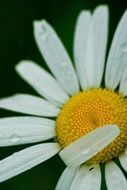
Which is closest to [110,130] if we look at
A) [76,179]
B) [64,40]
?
[76,179]

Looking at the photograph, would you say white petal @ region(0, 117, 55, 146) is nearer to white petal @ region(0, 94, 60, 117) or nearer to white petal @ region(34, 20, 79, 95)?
white petal @ region(0, 94, 60, 117)

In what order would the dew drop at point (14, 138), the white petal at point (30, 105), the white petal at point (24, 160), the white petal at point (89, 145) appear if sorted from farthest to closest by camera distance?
1. the white petal at point (30, 105)
2. the dew drop at point (14, 138)
3. the white petal at point (24, 160)
4. the white petal at point (89, 145)

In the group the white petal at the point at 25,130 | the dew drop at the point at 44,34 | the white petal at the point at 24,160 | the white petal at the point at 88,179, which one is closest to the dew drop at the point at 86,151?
the white petal at the point at 88,179

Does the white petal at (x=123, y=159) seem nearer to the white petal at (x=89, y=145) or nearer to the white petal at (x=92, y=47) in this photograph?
the white petal at (x=89, y=145)

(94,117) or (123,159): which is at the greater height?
(94,117)

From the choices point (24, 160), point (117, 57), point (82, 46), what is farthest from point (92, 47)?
point (24, 160)

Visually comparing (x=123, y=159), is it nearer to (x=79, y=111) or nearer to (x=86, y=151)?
(x=86, y=151)
